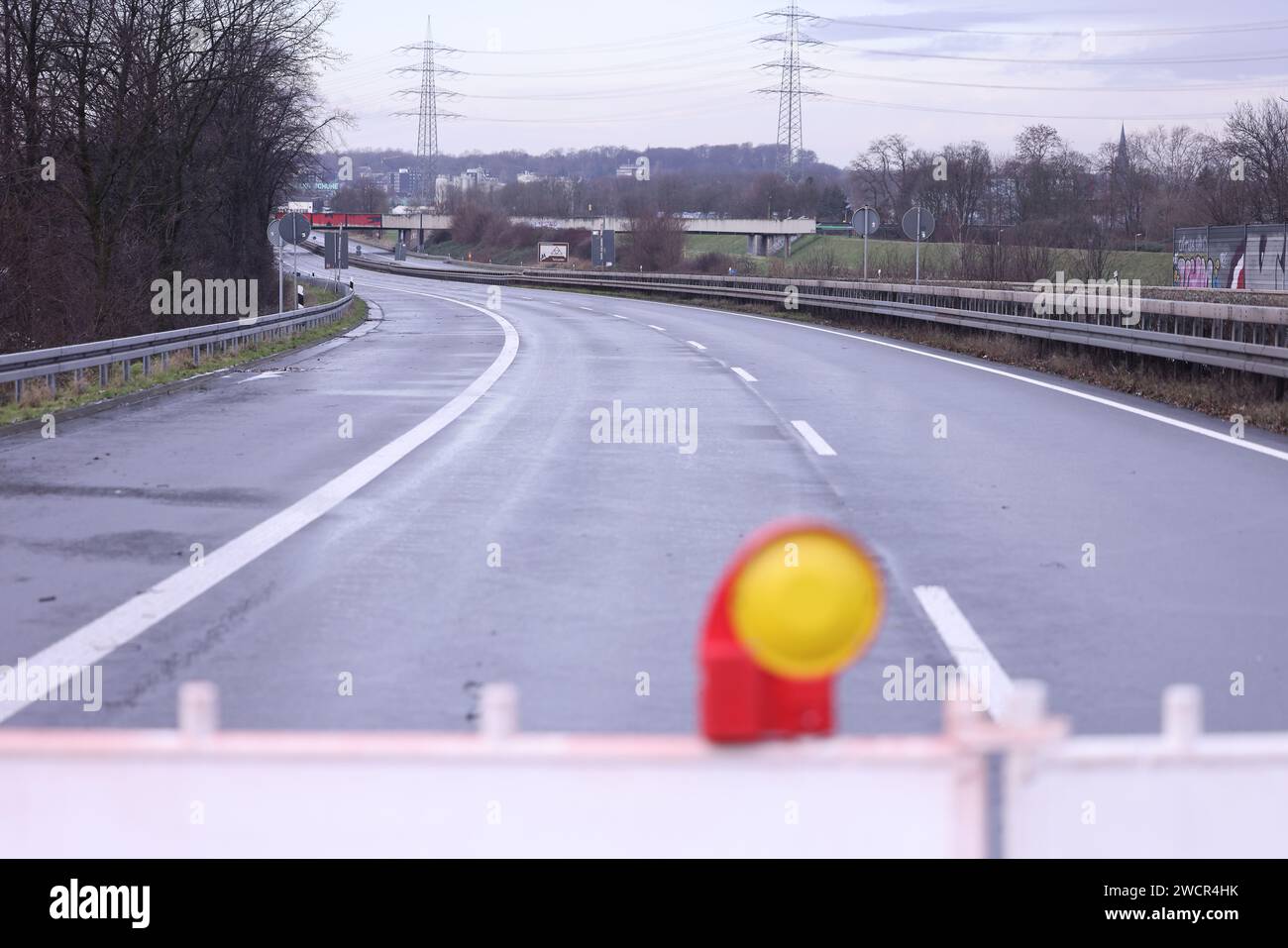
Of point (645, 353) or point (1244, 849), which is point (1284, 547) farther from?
point (645, 353)

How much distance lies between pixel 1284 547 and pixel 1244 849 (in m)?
7.13

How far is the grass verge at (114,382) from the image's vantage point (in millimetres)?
17578

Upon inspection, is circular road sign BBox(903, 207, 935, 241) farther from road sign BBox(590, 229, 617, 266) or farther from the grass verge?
road sign BBox(590, 229, 617, 266)

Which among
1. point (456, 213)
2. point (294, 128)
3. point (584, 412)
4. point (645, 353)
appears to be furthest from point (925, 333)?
point (456, 213)

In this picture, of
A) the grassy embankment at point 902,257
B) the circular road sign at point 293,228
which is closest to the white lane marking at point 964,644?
the circular road sign at point 293,228

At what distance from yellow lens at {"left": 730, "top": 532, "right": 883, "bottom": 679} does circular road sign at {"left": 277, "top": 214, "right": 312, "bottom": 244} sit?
36.2 meters

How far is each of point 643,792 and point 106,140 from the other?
36.2 m

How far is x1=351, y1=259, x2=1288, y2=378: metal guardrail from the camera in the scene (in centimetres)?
1677

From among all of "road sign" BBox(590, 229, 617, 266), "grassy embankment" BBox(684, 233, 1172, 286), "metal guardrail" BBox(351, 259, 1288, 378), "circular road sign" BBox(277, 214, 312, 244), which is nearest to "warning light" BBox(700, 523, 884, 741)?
"metal guardrail" BBox(351, 259, 1288, 378)

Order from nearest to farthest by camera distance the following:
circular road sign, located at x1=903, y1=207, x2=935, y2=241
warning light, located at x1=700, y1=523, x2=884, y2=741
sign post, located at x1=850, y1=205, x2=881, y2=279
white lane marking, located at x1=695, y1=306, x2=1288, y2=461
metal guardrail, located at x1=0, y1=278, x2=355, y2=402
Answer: warning light, located at x1=700, y1=523, x2=884, y2=741 < white lane marking, located at x1=695, y1=306, x2=1288, y2=461 < metal guardrail, located at x1=0, y1=278, x2=355, y2=402 < circular road sign, located at x1=903, y1=207, x2=935, y2=241 < sign post, located at x1=850, y1=205, x2=881, y2=279

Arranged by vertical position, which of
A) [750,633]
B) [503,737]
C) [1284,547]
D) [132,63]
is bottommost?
[1284,547]

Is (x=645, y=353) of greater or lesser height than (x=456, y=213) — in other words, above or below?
below

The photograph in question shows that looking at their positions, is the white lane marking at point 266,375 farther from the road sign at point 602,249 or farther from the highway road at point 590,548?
the road sign at point 602,249

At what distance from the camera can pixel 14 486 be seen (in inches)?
464
